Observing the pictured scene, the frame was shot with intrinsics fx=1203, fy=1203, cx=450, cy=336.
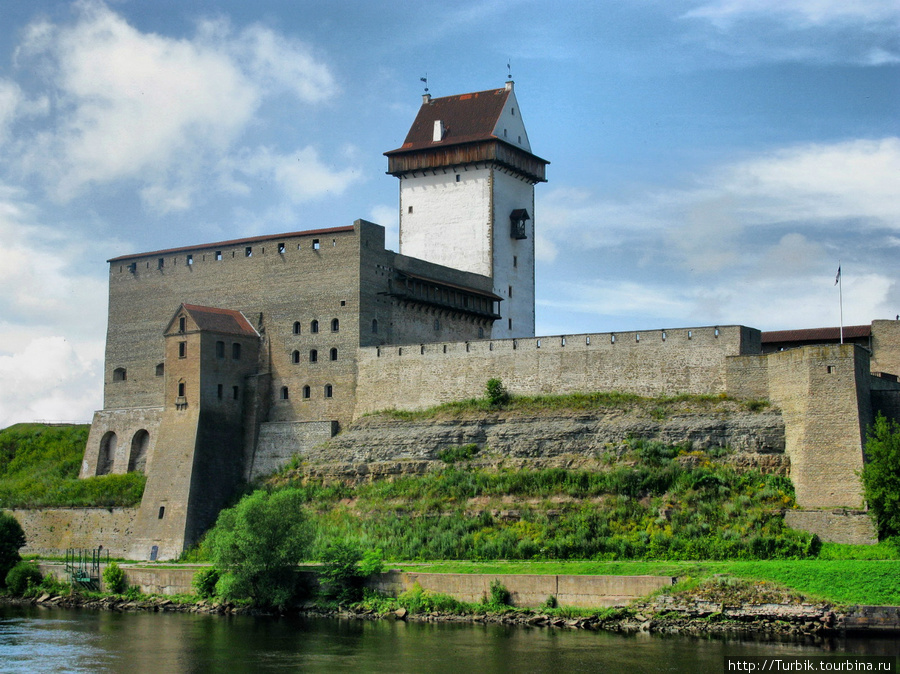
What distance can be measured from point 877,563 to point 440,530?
13547mm

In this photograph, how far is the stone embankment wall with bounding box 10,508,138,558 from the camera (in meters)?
45.2

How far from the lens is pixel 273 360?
47688 mm

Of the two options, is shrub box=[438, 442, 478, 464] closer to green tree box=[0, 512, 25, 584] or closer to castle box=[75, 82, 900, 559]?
castle box=[75, 82, 900, 559]

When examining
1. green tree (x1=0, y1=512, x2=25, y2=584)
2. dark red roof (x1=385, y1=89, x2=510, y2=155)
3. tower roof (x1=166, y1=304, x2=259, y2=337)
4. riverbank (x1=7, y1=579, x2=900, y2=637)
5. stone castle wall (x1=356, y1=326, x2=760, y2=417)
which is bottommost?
riverbank (x1=7, y1=579, x2=900, y2=637)

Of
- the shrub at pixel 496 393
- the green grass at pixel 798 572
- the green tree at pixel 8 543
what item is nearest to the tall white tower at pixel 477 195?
the shrub at pixel 496 393

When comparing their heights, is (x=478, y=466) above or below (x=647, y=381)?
below

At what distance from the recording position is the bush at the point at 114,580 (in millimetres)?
40344

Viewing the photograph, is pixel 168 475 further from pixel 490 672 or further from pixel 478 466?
pixel 490 672

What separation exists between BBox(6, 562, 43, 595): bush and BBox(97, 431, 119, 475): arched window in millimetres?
8686

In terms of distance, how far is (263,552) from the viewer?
3588 cm

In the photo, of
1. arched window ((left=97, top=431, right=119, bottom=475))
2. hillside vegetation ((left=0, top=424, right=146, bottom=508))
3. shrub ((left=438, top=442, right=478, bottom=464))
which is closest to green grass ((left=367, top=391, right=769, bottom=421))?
shrub ((left=438, top=442, right=478, bottom=464))

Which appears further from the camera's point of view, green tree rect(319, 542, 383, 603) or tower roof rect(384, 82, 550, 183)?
tower roof rect(384, 82, 550, 183)

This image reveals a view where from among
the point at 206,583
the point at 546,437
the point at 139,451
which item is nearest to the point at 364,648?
the point at 206,583

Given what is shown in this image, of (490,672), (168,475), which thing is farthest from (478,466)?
(490,672)
